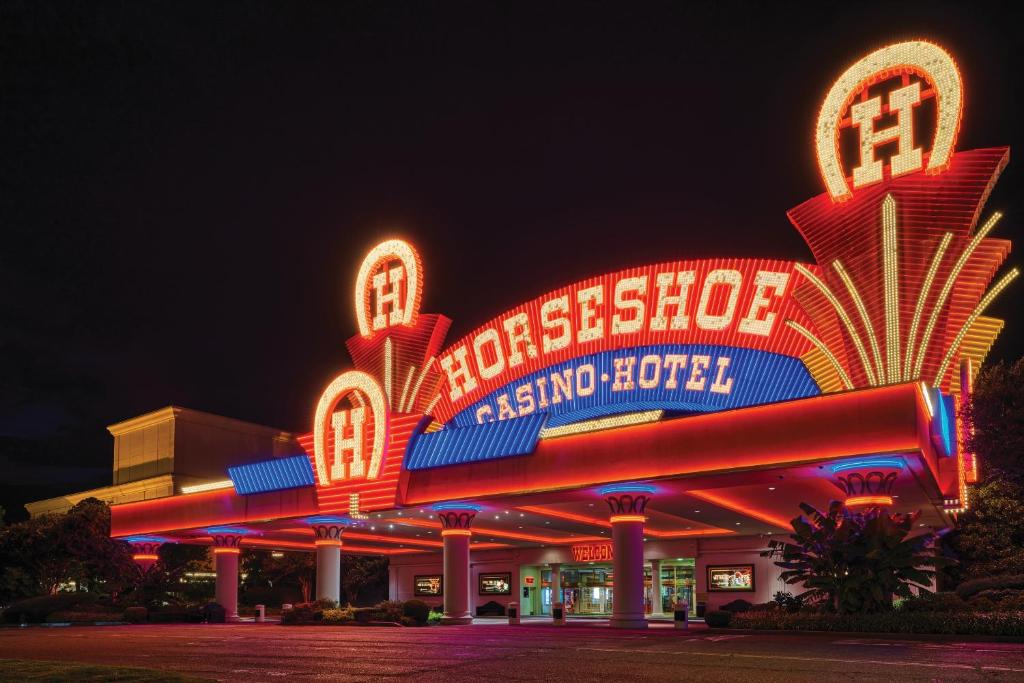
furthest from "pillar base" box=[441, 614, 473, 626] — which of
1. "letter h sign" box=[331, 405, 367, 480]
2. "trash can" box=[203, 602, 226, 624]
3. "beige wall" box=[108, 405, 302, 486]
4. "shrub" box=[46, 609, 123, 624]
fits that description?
"beige wall" box=[108, 405, 302, 486]

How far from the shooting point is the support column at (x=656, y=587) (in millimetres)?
57125

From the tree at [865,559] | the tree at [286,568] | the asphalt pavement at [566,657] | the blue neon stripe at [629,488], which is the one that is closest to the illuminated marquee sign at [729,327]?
the blue neon stripe at [629,488]

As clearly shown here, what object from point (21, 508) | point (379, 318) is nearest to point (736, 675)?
point (379, 318)

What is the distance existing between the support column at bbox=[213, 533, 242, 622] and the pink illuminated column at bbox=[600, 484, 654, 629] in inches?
1087

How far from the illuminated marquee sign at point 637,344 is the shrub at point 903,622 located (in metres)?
9.34

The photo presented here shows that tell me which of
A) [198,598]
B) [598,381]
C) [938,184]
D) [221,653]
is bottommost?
[198,598]

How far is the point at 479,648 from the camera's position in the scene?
23844 millimetres

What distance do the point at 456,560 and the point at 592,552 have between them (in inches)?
706

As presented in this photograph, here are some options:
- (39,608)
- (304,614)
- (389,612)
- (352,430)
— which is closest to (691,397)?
(352,430)

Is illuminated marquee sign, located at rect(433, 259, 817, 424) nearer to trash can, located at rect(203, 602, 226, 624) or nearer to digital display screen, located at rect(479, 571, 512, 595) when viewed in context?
trash can, located at rect(203, 602, 226, 624)

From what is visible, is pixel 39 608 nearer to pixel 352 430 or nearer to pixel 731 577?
pixel 352 430

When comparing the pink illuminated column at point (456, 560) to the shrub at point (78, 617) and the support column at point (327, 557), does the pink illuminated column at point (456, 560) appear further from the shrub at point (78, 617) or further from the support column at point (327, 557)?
the shrub at point (78, 617)

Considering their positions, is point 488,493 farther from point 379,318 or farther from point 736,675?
point 736,675

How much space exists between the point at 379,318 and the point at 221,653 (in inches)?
940
